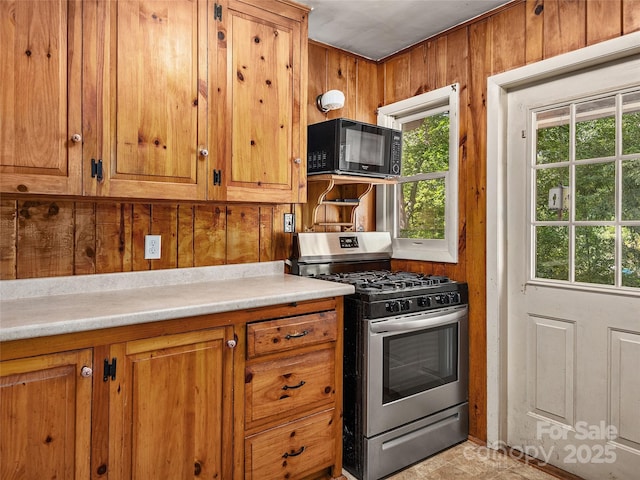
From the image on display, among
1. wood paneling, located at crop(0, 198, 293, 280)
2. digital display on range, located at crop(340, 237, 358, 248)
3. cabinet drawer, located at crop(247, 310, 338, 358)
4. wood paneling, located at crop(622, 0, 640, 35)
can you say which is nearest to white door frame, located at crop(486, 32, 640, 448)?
wood paneling, located at crop(622, 0, 640, 35)

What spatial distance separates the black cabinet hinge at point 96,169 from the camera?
168cm

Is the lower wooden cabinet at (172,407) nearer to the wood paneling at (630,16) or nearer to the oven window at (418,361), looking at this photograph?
the oven window at (418,361)

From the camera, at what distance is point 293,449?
192cm

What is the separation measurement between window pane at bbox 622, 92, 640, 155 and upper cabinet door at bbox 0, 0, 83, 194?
7.57 ft

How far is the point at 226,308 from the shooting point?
1.69 metres

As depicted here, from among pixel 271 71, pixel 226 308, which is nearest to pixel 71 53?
pixel 271 71

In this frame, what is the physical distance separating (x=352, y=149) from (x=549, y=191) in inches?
41.1

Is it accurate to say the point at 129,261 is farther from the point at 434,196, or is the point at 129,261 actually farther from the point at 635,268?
the point at 635,268

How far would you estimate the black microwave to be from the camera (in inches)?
93.0

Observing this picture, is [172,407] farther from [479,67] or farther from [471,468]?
[479,67]

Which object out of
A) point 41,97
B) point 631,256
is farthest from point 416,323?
point 41,97

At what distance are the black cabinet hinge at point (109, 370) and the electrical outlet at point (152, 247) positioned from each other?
2.38ft

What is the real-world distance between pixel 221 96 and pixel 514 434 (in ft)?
7.62

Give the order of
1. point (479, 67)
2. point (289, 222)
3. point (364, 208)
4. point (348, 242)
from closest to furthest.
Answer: point (479, 67)
point (289, 222)
point (348, 242)
point (364, 208)
